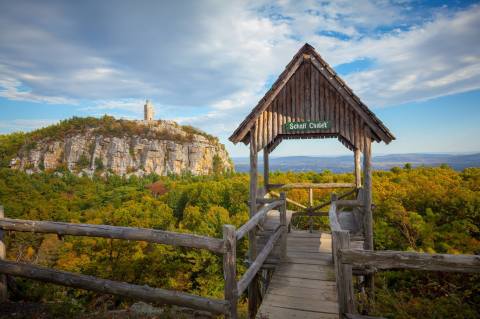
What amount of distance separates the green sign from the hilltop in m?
136

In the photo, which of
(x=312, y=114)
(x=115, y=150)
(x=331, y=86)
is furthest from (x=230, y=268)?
(x=115, y=150)

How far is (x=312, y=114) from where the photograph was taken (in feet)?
26.7

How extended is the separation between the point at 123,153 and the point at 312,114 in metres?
150

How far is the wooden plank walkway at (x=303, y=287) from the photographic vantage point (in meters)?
4.75

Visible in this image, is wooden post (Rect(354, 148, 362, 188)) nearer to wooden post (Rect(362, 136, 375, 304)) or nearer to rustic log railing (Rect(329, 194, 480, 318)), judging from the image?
wooden post (Rect(362, 136, 375, 304))

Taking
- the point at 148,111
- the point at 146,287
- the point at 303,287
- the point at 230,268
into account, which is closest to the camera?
the point at 230,268

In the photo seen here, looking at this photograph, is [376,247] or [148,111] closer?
[376,247]

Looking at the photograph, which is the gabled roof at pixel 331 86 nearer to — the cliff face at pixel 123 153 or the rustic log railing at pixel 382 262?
the rustic log railing at pixel 382 262

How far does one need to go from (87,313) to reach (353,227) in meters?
7.19

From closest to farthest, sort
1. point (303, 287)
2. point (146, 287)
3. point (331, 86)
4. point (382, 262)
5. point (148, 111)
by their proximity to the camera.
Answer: point (382, 262) < point (146, 287) < point (303, 287) < point (331, 86) < point (148, 111)

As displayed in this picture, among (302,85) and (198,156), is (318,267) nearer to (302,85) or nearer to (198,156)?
(302,85)

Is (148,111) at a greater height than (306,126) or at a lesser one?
greater

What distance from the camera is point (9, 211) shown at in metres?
47.7

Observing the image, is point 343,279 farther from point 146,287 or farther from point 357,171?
point 357,171
